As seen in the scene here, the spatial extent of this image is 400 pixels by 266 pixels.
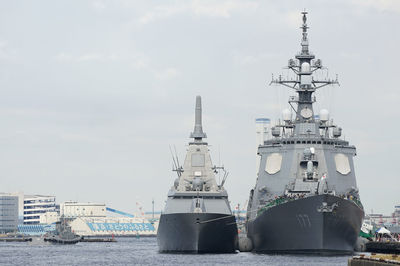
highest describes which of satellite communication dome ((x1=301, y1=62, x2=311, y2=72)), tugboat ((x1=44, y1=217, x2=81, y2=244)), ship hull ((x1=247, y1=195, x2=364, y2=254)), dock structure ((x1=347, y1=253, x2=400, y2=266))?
satellite communication dome ((x1=301, y1=62, x2=311, y2=72))

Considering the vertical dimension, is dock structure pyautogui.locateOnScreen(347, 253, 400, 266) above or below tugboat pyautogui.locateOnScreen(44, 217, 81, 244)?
above

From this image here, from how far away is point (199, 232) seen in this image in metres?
80.4

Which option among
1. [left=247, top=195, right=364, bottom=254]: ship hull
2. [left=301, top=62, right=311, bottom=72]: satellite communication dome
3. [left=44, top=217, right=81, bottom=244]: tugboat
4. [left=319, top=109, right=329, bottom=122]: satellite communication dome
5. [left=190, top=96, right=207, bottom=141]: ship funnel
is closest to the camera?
[left=247, top=195, right=364, bottom=254]: ship hull

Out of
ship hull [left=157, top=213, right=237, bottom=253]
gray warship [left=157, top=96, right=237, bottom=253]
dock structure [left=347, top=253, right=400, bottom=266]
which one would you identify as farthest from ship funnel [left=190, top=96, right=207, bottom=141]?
dock structure [left=347, top=253, right=400, bottom=266]

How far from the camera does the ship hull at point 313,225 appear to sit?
72.9m

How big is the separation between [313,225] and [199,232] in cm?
1123

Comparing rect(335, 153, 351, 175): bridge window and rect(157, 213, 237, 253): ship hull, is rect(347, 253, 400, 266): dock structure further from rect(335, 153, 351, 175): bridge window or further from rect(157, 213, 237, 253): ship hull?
rect(335, 153, 351, 175): bridge window

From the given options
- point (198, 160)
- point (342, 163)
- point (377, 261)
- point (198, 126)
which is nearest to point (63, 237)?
point (198, 126)

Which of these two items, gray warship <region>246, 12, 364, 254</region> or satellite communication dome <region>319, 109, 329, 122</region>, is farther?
satellite communication dome <region>319, 109, 329, 122</region>

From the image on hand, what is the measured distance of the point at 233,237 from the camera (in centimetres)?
8481

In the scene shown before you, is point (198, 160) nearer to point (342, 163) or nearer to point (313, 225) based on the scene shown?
point (342, 163)

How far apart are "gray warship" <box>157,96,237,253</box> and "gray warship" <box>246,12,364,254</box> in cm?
287

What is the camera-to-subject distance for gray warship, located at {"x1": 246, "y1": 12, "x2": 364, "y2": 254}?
241 ft

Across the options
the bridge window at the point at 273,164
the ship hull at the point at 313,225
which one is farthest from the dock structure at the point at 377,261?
the bridge window at the point at 273,164
